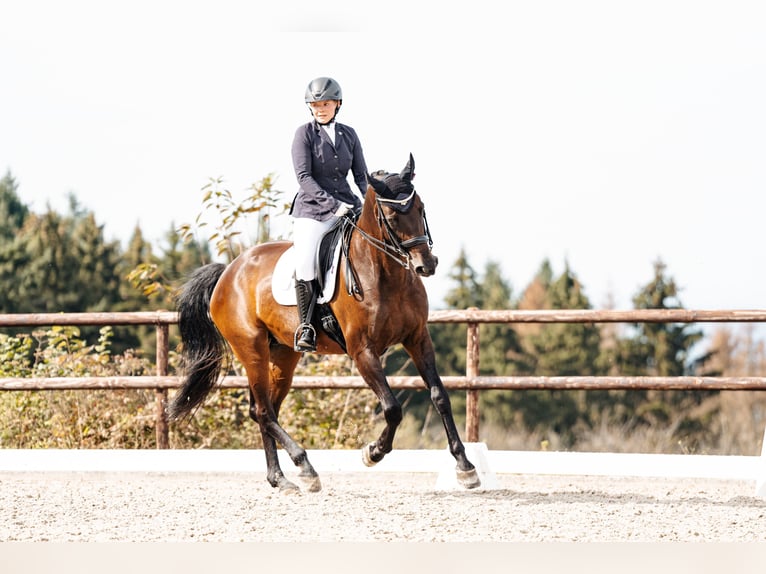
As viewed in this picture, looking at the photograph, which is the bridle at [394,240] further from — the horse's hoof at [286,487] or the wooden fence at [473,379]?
the wooden fence at [473,379]

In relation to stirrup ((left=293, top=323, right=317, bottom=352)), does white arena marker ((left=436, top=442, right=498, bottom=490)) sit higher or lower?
lower

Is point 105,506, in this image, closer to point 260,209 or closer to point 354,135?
point 354,135

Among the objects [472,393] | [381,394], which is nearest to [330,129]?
[381,394]

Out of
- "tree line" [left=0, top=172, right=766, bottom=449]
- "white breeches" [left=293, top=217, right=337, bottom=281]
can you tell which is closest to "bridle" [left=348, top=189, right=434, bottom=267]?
"white breeches" [left=293, top=217, right=337, bottom=281]

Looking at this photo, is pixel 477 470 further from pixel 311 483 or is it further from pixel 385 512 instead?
pixel 385 512

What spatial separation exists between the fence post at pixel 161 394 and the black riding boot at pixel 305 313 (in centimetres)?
238

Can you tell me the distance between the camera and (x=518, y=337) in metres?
48.1

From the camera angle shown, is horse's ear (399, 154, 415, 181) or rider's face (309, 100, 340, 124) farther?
rider's face (309, 100, 340, 124)

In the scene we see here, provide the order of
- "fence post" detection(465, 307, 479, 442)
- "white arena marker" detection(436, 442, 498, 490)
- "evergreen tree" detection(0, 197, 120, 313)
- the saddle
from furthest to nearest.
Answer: "evergreen tree" detection(0, 197, 120, 313) → "fence post" detection(465, 307, 479, 442) → "white arena marker" detection(436, 442, 498, 490) → the saddle

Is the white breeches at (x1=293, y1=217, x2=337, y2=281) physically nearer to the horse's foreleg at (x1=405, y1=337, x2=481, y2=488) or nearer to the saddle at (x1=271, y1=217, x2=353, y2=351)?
the saddle at (x1=271, y1=217, x2=353, y2=351)

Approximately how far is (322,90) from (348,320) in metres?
1.48

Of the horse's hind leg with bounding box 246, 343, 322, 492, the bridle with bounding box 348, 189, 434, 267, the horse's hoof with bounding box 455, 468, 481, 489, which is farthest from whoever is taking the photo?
the horse's hind leg with bounding box 246, 343, 322, 492

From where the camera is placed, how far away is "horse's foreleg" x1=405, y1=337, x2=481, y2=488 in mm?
6383

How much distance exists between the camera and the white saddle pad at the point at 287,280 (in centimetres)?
663
